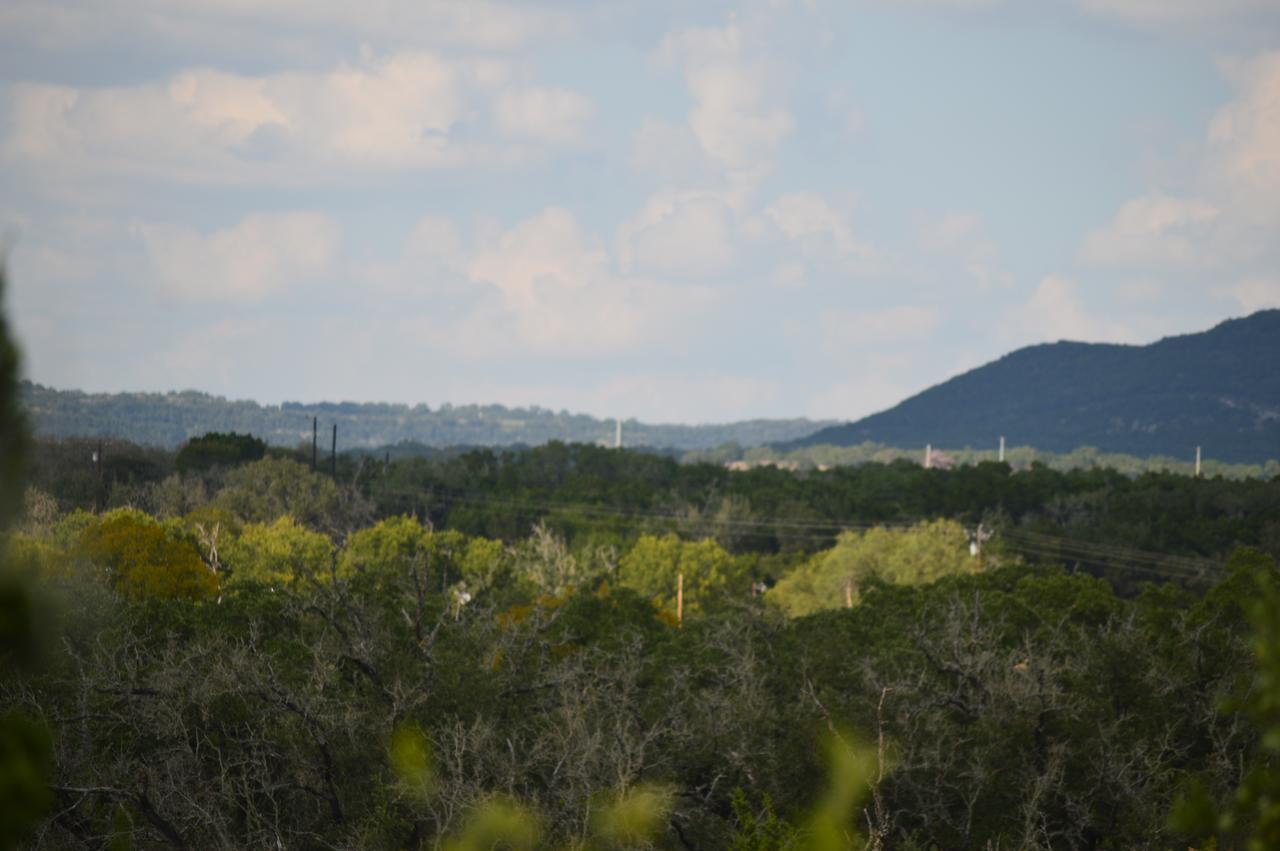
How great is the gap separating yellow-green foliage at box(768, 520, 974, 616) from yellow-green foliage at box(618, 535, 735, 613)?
122 inches

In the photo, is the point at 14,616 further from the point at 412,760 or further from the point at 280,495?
the point at 280,495

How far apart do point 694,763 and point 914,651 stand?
8.50 metres

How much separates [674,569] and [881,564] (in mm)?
10587

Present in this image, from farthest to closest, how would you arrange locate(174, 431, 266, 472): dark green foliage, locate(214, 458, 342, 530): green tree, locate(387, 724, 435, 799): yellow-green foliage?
locate(174, 431, 266, 472): dark green foliage, locate(214, 458, 342, 530): green tree, locate(387, 724, 435, 799): yellow-green foliage

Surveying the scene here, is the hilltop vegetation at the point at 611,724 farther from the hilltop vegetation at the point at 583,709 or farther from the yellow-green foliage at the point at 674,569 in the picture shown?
the yellow-green foliage at the point at 674,569

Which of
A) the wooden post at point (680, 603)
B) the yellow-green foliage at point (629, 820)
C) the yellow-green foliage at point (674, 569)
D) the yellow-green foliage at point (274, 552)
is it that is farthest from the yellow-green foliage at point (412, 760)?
the yellow-green foliage at point (674, 569)

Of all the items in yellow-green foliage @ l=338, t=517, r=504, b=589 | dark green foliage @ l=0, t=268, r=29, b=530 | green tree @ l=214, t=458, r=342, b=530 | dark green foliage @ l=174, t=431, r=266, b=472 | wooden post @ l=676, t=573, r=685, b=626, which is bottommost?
wooden post @ l=676, t=573, r=685, b=626

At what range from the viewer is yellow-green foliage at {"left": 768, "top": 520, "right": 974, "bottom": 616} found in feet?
228

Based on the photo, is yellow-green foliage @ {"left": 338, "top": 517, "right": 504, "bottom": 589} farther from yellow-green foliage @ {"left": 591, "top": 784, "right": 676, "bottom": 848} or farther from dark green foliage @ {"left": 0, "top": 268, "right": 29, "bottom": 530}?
dark green foliage @ {"left": 0, "top": 268, "right": 29, "bottom": 530}

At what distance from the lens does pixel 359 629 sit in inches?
953

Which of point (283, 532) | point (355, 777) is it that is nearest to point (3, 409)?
point (355, 777)

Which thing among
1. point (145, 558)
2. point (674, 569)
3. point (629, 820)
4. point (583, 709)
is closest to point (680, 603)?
point (674, 569)

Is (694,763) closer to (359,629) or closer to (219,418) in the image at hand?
(359,629)

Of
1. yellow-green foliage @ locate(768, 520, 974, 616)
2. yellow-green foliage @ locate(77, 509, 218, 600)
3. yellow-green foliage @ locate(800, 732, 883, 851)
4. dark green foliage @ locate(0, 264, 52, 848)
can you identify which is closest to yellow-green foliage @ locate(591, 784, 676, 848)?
yellow-green foliage @ locate(800, 732, 883, 851)
